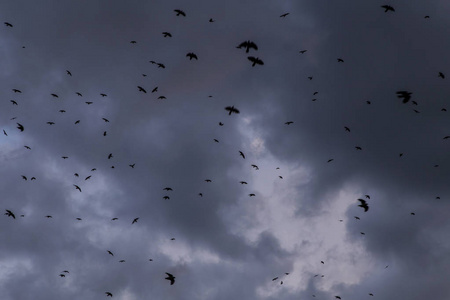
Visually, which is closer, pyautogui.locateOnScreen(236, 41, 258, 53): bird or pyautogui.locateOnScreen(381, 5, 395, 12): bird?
pyautogui.locateOnScreen(236, 41, 258, 53): bird

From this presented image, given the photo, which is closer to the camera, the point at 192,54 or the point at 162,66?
the point at 192,54

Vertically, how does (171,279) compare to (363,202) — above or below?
below

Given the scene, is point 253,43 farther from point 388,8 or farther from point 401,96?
point 388,8

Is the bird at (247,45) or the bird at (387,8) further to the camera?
the bird at (387,8)

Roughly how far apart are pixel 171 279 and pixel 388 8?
28579 millimetres

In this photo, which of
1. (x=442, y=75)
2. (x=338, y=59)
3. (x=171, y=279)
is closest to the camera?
(x=171, y=279)

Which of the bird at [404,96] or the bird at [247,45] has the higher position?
the bird at [247,45]

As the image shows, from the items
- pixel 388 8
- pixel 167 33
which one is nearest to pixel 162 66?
pixel 167 33

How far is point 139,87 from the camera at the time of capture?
1724 inches

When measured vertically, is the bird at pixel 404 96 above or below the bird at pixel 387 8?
below

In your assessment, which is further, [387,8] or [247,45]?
[387,8]

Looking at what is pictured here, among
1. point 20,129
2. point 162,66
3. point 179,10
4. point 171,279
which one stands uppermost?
point 179,10

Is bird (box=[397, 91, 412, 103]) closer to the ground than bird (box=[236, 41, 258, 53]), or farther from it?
closer to the ground

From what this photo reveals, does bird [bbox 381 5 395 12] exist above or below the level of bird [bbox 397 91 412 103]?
above
